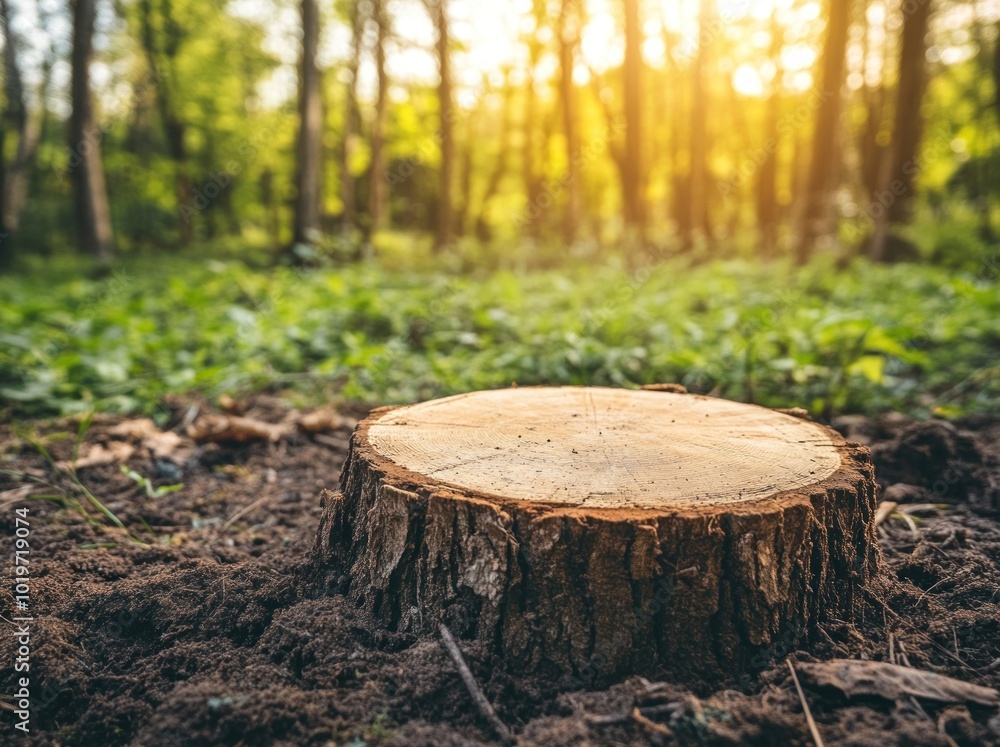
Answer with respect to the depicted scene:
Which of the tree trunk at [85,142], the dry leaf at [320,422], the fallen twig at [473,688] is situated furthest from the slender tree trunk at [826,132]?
the tree trunk at [85,142]

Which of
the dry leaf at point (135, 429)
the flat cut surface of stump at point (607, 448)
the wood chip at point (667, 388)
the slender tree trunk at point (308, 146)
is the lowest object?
the dry leaf at point (135, 429)

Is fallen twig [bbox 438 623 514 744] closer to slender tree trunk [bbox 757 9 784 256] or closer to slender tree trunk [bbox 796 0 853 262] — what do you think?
slender tree trunk [bbox 796 0 853 262]

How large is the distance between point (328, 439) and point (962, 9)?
18222 mm

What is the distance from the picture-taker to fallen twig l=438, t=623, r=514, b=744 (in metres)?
1.64

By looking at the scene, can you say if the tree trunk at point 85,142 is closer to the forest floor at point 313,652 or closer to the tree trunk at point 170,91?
the tree trunk at point 170,91

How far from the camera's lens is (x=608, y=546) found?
1771 mm

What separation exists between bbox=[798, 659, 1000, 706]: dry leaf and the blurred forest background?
7.64ft

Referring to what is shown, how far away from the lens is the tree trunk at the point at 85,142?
1160 centimetres

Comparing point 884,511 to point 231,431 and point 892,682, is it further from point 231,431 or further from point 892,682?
point 231,431

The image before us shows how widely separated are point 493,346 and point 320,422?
7.00 feet

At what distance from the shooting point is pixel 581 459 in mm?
2148

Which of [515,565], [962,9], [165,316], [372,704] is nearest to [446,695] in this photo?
[372,704]

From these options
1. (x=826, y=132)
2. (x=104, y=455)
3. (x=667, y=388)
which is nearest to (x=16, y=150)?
(x=104, y=455)

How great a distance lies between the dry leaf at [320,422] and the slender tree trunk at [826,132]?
997cm
